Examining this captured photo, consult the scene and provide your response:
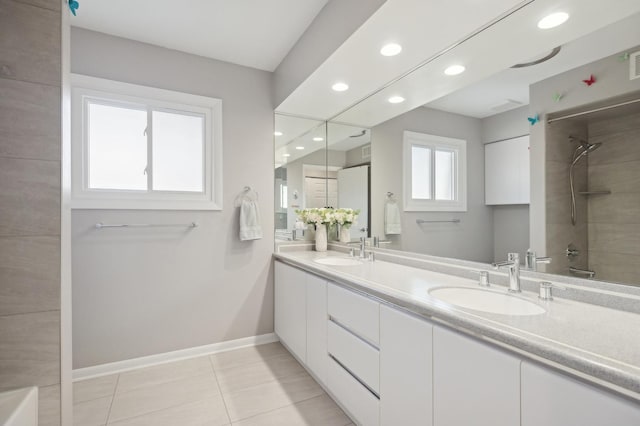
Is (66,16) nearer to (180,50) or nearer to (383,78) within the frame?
(180,50)

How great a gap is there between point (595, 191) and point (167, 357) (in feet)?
9.58

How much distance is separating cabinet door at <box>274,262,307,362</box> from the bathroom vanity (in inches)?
7.7

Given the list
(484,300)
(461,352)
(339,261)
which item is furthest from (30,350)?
(484,300)

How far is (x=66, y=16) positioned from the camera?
4.39 ft

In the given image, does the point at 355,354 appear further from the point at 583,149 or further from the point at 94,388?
the point at 94,388

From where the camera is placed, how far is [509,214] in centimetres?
152

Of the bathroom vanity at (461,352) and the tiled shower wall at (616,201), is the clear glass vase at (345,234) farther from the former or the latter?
the tiled shower wall at (616,201)

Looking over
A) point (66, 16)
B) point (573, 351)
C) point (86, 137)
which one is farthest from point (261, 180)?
point (573, 351)

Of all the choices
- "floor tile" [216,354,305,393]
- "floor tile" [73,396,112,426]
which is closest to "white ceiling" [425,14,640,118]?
"floor tile" [216,354,305,393]

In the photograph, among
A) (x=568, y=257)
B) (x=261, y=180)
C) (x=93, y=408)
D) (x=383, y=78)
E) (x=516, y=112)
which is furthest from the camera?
(x=261, y=180)

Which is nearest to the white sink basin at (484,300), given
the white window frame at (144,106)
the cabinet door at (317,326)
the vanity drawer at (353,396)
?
the vanity drawer at (353,396)

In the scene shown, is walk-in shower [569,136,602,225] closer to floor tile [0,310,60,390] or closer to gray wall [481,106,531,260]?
gray wall [481,106,531,260]

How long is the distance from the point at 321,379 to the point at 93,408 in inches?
55.9

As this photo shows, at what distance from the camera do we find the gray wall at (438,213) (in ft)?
5.46
